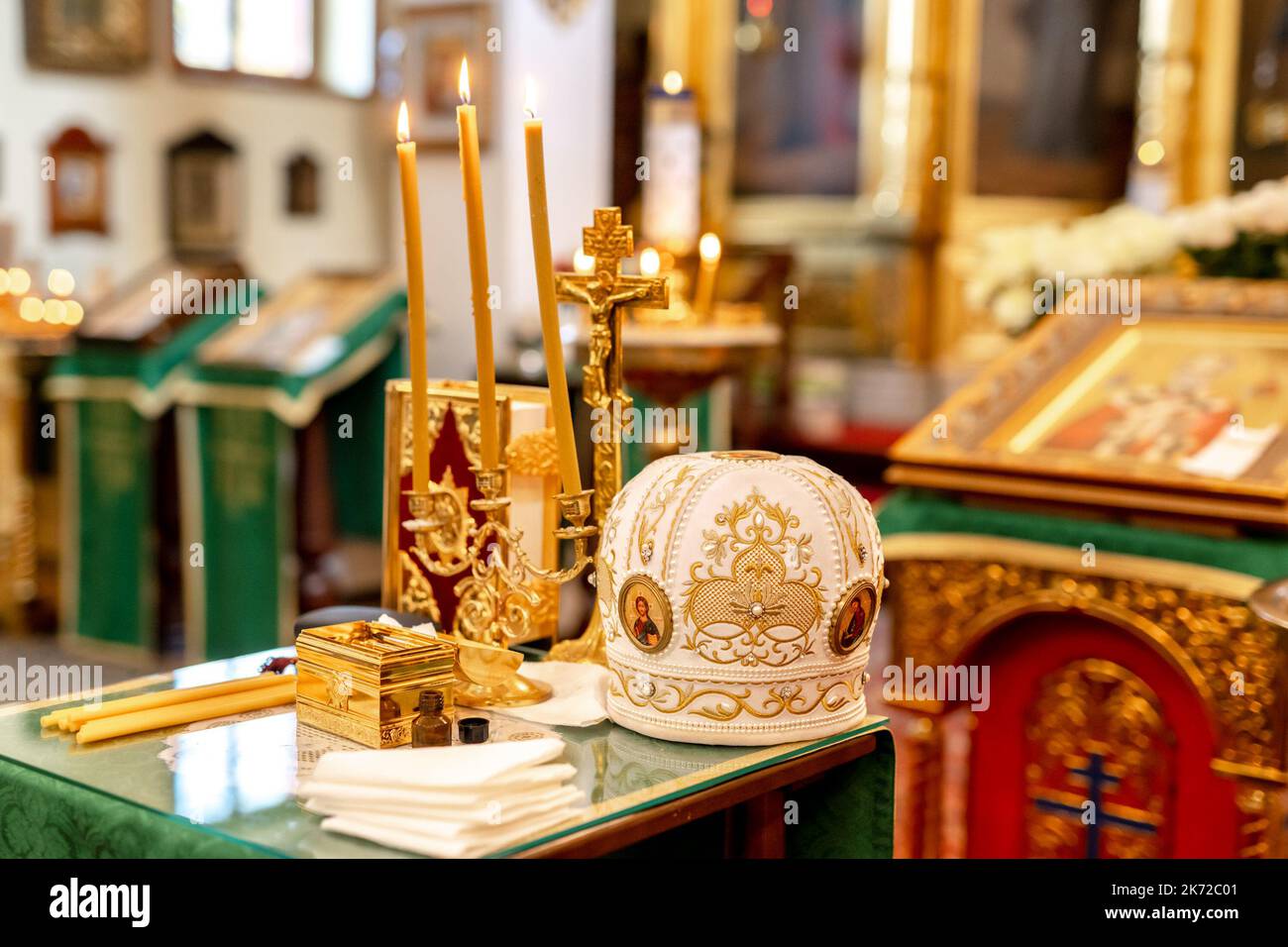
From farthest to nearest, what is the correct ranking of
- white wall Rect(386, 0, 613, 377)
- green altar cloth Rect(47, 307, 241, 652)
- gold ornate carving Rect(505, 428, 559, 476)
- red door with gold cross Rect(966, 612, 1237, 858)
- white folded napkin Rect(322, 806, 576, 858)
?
white wall Rect(386, 0, 613, 377), green altar cloth Rect(47, 307, 241, 652), red door with gold cross Rect(966, 612, 1237, 858), gold ornate carving Rect(505, 428, 559, 476), white folded napkin Rect(322, 806, 576, 858)

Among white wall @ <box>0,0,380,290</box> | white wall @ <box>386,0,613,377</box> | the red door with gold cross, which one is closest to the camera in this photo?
the red door with gold cross

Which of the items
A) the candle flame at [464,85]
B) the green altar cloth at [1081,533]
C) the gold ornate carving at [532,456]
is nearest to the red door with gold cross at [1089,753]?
the green altar cloth at [1081,533]

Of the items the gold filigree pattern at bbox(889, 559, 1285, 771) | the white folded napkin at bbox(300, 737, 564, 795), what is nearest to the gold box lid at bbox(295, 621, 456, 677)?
the white folded napkin at bbox(300, 737, 564, 795)

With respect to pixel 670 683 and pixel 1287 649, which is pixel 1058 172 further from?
pixel 670 683

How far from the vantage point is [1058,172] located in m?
7.94

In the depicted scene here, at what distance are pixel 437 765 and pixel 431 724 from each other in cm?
16

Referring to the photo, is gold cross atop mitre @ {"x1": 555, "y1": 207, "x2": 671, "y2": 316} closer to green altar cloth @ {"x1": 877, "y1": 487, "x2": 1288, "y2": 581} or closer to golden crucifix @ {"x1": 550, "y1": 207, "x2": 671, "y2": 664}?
golden crucifix @ {"x1": 550, "y1": 207, "x2": 671, "y2": 664}

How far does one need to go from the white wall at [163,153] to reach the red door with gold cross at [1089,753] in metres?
5.82

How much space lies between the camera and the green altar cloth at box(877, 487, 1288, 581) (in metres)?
2.43

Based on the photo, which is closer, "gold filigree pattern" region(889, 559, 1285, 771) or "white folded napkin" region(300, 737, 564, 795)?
"white folded napkin" region(300, 737, 564, 795)

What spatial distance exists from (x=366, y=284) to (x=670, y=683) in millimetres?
4449

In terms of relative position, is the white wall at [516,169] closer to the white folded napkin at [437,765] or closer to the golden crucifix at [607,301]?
the golden crucifix at [607,301]

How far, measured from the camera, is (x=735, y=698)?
1317 millimetres

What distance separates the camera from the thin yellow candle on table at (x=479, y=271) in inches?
51.5
